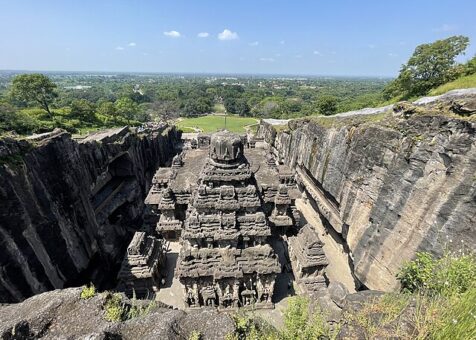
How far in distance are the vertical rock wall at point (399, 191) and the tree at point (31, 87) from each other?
48.0 metres

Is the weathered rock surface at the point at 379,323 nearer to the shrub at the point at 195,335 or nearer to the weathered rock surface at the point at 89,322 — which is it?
the weathered rock surface at the point at 89,322

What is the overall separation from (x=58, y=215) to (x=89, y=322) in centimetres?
1050


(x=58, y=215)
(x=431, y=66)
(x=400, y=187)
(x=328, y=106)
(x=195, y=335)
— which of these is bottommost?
(x=58, y=215)

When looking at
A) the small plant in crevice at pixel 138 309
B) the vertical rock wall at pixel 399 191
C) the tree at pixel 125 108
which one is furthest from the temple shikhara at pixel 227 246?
the tree at pixel 125 108

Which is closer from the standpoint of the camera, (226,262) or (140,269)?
(226,262)

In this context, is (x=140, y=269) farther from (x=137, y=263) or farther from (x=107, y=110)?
(x=107, y=110)

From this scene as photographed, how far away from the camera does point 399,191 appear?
13.2 meters

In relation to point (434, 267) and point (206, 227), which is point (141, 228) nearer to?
point (206, 227)

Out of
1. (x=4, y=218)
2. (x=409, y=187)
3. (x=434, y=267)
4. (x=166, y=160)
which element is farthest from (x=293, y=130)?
(x=4, y=218)

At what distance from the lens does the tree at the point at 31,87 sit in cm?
3966

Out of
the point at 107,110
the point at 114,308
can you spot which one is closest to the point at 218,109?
the point at 107,110

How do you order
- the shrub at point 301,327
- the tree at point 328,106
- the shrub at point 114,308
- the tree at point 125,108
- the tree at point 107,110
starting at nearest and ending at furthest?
the shrub at point 301,327
the shrub at point 114,308
the tree at point 328,106
the tree at point 107,110
the tree at point 125,108

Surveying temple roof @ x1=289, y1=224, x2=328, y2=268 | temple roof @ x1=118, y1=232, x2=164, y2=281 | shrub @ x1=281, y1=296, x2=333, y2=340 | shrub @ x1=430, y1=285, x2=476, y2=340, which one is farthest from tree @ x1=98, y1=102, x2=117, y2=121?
shrub @ x1=430, y1=285, x2=476, y2=340

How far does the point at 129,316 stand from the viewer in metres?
5.49
